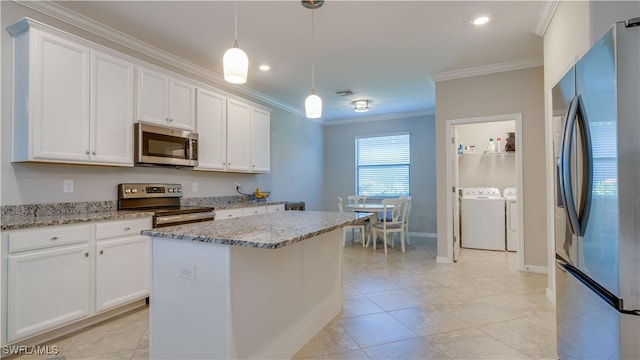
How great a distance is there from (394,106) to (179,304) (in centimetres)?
534

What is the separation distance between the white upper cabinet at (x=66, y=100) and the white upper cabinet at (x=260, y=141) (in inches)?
72.7

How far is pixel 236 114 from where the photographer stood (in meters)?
4.32

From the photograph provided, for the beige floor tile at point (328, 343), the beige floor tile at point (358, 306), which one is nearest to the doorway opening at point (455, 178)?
the beige floor tile at point (358, 306)

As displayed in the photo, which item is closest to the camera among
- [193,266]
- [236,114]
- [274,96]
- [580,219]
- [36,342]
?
[580,219]

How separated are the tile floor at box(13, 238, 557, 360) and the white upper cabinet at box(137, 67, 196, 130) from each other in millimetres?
1870

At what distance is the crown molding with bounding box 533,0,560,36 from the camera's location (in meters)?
2.62

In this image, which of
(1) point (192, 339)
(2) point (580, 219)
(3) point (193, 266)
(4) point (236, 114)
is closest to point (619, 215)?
(2) point (580, 219)

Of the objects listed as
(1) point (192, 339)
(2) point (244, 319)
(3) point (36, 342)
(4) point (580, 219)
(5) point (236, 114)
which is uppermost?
(5) point (236, 114)

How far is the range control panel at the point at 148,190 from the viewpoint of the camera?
3098 millimetres

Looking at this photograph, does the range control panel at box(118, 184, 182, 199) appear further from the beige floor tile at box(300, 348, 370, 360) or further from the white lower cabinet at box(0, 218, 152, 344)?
the beige floor tile at box(300, 348, 370, 360)

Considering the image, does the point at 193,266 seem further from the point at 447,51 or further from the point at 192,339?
the point at 447,51

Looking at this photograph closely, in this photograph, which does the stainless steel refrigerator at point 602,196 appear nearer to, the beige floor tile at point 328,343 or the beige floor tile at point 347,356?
the beige floor tile at point 347,356

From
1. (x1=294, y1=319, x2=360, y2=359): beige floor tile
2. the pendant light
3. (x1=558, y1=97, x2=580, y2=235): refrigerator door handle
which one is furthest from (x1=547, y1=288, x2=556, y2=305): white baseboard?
the pendant light

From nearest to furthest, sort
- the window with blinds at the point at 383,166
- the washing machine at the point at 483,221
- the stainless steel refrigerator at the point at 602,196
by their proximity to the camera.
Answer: the stainless steel refrigerator at the point at 602,196 → the washing machine at the point at 483,221 → the window with blinds at the point at 383,166
